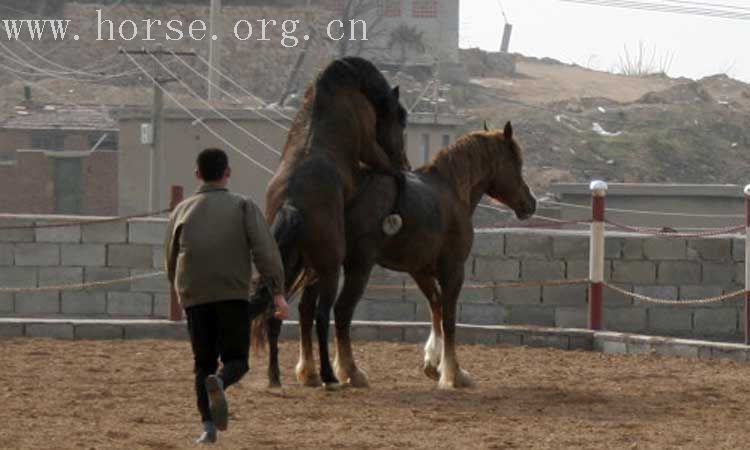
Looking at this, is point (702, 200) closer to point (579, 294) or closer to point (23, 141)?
point (579, 294)

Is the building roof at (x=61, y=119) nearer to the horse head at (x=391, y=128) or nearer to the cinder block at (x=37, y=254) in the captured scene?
the cinder block at (x=37, y=254)

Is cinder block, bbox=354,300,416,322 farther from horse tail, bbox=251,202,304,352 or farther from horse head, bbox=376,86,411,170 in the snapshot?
horse tail, bbox=251,202,304,352

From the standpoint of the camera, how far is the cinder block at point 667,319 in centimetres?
1950

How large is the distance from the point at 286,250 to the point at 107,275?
326 inches

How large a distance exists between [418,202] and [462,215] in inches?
24.0

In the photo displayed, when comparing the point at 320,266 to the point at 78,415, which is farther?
the point at 320,266

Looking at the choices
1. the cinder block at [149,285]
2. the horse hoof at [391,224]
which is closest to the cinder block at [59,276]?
the cinder block at [149,285]

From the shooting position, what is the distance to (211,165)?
34.1 feet

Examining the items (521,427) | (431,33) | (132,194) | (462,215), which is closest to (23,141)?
(132,194)

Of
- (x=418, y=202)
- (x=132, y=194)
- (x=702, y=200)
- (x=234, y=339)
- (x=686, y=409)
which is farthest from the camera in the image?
(x=132, y=194)

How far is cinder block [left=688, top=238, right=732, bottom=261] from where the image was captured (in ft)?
63.9

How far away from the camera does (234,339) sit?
1035 cm

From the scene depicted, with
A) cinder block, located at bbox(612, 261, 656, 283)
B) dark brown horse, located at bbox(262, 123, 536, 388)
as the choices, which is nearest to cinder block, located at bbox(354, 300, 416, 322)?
cinder block, located at bbox(612, 261, 656, 283)

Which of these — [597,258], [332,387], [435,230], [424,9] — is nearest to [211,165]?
[332,387]
